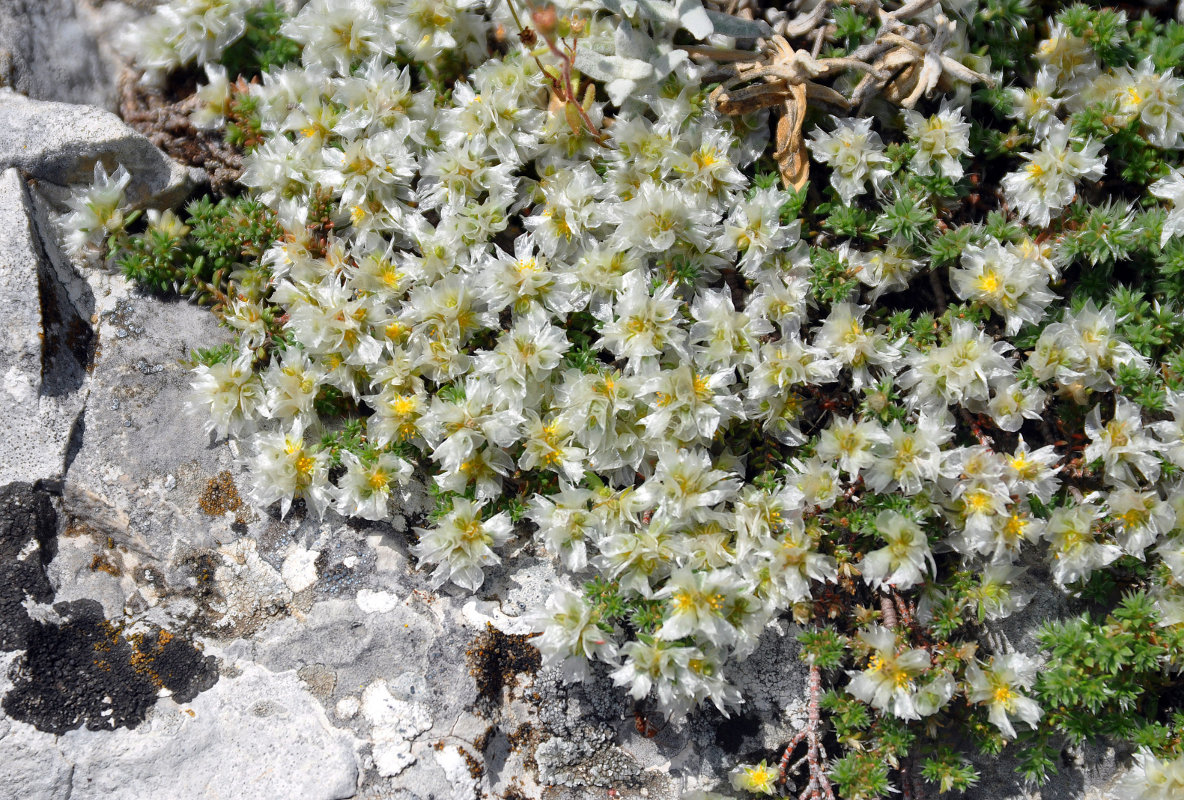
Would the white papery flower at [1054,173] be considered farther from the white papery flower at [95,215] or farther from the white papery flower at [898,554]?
the white papery flower at [95,215]

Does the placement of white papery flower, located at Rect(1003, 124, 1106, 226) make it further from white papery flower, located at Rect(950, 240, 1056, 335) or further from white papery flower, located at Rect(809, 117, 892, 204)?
white papery flower, located at Rect(809, 117, 892, 204)

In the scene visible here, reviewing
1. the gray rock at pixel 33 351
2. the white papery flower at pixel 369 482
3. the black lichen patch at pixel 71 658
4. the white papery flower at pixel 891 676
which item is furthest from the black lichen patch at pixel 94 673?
the white papery flower at pixel 891 676

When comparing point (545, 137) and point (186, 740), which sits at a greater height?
point (545, 137)

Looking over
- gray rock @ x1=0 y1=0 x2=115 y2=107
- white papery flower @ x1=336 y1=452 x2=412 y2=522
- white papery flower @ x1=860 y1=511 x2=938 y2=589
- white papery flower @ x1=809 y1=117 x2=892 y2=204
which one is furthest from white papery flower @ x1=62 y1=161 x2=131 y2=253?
white papery flower @ x1=860 y1=511 x2=938 y2=589

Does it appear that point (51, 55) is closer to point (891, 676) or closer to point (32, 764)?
point (32, 764)

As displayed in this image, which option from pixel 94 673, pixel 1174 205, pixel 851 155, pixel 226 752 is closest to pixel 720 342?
pixel 851 155

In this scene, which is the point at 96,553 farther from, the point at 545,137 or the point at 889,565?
the point at 889,565

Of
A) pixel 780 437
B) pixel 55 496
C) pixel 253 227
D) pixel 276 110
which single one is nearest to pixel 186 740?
pixel 55 496
